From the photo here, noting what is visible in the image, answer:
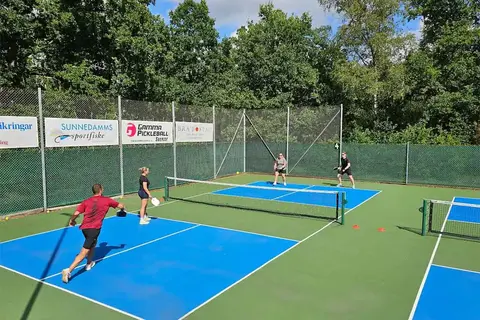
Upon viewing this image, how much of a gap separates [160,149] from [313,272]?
35.0 feet

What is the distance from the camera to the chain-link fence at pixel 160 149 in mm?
11156

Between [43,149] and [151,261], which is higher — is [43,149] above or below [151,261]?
above

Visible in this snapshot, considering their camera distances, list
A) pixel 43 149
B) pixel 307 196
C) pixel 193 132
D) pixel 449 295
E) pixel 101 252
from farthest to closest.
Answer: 1. pixel 193 132
2. pixel 307 196
3. pixel 43 149
4. pixel 101 252
5. pixel 449 295

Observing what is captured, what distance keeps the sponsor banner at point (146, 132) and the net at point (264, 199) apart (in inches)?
84.7

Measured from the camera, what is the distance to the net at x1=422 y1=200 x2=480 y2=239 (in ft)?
29.4

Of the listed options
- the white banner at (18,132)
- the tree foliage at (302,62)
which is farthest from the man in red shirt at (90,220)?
the tree foliage at (302,62)

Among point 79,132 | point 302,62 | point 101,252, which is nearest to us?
point 101,252

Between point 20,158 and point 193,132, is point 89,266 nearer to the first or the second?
point 20,158

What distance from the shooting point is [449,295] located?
5.75 m

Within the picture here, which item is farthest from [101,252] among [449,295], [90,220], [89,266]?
[449,295]

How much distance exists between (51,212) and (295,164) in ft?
42.9

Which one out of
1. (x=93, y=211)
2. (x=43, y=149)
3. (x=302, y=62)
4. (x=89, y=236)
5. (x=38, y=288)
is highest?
(x=302, y=62)

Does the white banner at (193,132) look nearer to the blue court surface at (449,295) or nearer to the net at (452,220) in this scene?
the net at (452,220)

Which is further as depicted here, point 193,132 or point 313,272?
point 193,132
